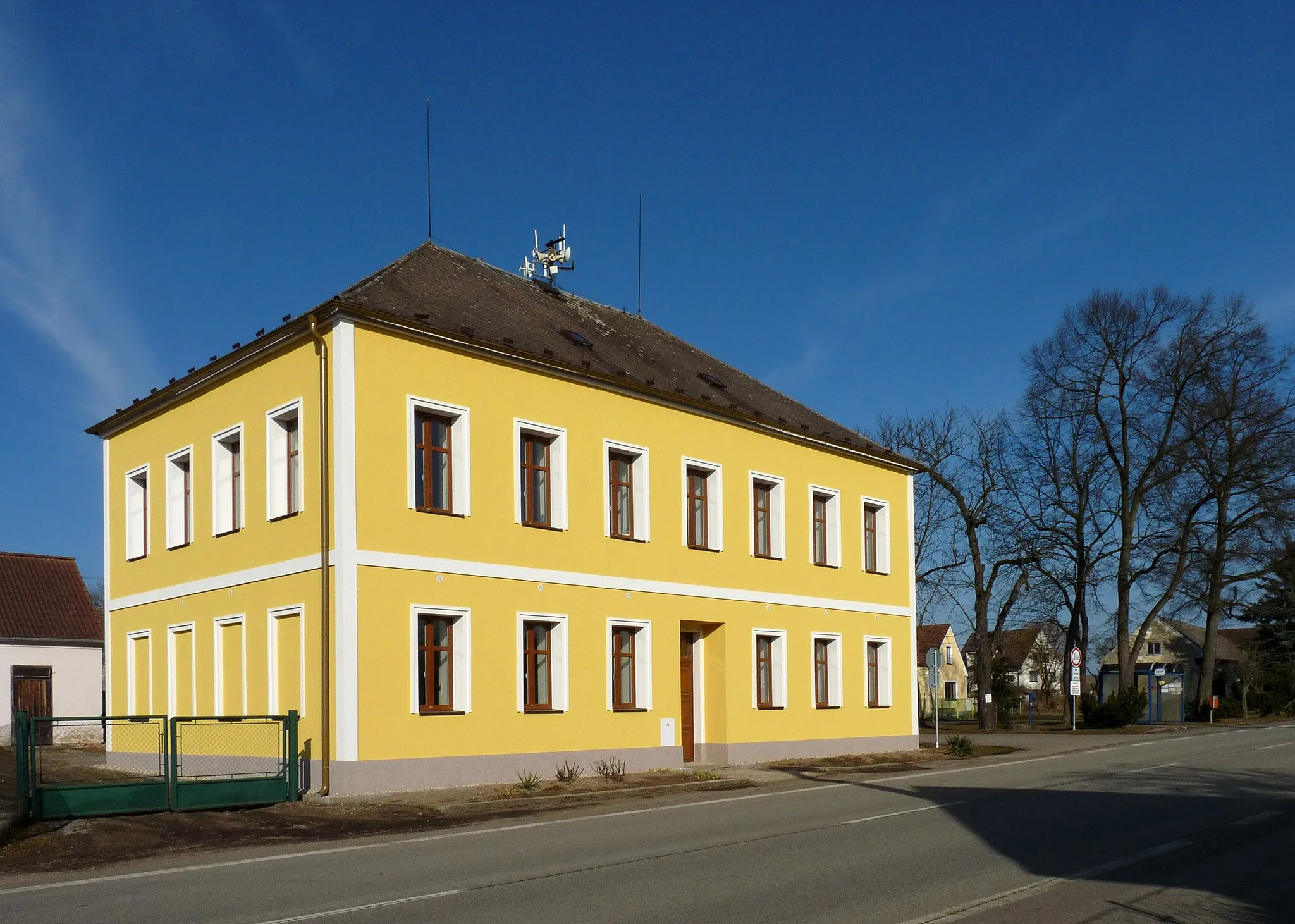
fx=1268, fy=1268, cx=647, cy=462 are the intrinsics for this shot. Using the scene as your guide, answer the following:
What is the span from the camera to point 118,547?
2841cm

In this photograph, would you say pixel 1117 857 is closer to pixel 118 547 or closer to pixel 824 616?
pixel 824 616

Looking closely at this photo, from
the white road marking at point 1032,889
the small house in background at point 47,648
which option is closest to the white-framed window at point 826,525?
the white road marking at point 1032,889

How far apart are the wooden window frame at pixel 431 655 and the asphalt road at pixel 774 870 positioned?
464 cm

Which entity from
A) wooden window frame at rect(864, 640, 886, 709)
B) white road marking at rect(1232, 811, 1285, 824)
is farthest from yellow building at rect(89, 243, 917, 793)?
white road marking at rect(1232, 811, 1285, 824)

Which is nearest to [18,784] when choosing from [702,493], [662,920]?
[662,920]

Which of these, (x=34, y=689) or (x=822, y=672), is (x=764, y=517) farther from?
(x=34, y=689)

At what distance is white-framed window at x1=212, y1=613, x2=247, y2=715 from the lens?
75.4 feet

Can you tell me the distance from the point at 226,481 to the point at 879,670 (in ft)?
58.0

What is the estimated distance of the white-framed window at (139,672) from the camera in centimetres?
2666

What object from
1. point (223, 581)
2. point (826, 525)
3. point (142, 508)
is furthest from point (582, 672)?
point (142, 508)

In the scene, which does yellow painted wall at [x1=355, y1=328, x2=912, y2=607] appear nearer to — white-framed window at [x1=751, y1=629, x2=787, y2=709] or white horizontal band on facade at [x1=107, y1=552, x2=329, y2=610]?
white-framed window at [x1=751, y1=629, x2=787, y2=709]

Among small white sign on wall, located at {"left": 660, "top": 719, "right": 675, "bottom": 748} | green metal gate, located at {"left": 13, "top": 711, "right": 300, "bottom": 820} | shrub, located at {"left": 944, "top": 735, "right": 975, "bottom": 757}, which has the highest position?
green metal gate, located at {"left": 13, "top": 711, "right": 300, "bottom": 820}

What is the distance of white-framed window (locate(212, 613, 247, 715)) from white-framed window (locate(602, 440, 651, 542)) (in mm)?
7384

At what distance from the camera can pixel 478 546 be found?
2227 centimetres
